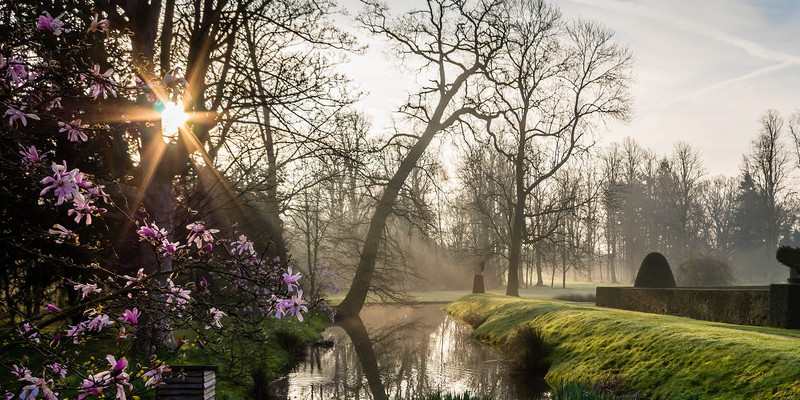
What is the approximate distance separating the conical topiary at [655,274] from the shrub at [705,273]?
19610 millimetres

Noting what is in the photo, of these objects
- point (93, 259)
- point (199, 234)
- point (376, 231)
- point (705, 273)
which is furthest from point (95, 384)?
point (705, 273)

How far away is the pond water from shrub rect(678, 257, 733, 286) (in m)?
25.9

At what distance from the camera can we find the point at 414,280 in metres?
51.0

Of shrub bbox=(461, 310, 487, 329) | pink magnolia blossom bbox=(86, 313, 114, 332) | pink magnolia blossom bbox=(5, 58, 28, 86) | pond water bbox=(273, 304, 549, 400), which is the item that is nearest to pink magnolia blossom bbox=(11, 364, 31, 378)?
pink magnolia blossom bbox=(86, 313, 114, 332)

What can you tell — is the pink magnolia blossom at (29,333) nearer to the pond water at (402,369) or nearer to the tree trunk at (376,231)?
the pond water at (402,369)

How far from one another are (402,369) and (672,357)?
6258 millimetres

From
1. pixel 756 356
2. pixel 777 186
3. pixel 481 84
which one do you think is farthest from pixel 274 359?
pixel 777 186

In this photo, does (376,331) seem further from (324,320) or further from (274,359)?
(274,359)

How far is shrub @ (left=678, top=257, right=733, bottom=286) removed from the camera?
130ft

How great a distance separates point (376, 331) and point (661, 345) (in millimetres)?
13634

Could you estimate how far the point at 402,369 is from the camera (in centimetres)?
1365

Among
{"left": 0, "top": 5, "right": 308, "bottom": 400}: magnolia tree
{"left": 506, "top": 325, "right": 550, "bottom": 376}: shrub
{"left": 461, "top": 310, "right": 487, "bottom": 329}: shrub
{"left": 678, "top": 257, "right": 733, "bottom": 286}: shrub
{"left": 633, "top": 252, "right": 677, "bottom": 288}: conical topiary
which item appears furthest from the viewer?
{"left": 678, "top": 257, "right": 733, "bottom": 286}: shrub

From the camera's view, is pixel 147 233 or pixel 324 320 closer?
pixel 147 233

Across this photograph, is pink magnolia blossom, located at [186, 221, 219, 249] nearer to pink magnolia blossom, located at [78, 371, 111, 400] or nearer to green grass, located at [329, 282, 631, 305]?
pink magnolia blossom, located at [78, 371, 111, 400]
